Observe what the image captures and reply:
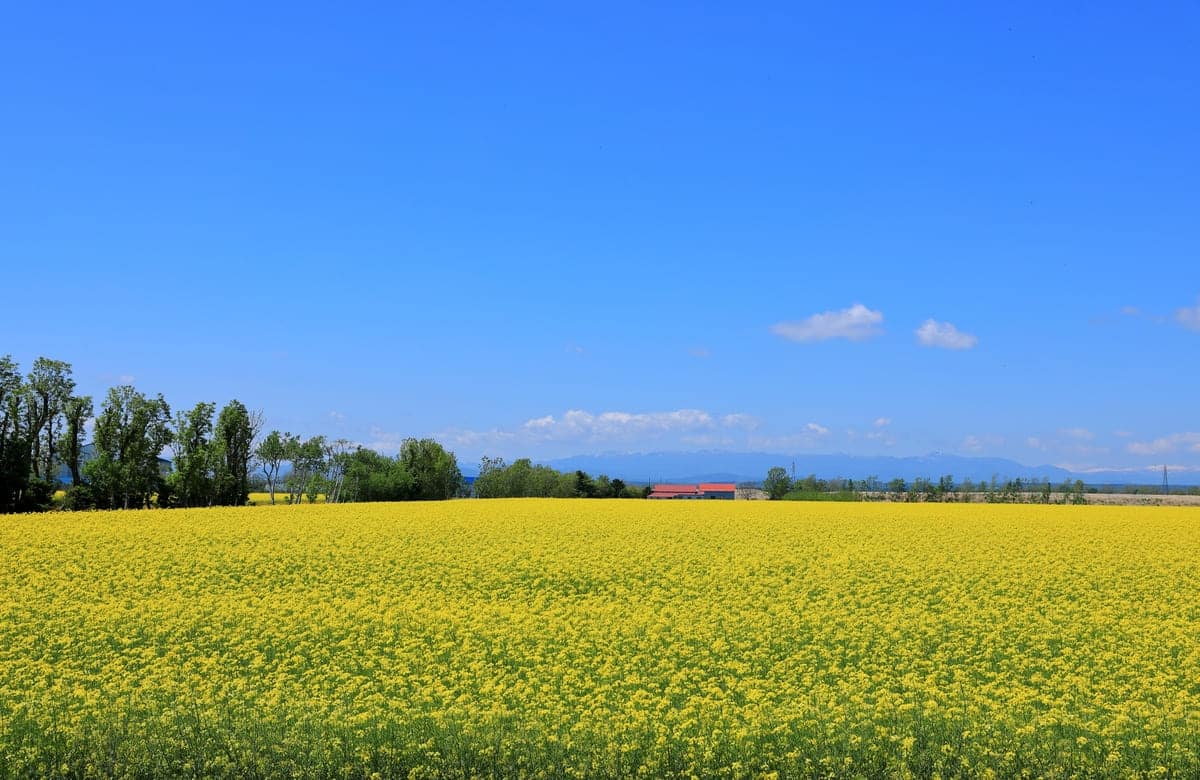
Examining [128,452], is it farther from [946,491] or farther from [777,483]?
[946,491]

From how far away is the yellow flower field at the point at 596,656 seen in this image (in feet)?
43.4

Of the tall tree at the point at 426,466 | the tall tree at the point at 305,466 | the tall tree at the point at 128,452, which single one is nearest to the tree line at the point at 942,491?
the tall tree at the point at 426,466

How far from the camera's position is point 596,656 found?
17.7 meters

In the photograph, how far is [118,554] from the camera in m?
29.4

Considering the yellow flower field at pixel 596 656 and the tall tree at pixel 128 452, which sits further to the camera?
the tall tree at pixel 128 452

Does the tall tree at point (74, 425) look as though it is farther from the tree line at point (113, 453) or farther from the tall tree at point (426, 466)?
the tall tree at point (426, 466)

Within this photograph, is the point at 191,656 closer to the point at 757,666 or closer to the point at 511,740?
the point at 511,740

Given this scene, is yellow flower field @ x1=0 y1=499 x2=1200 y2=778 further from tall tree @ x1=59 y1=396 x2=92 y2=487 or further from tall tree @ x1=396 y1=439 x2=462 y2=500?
tall tree @ x1=396 y1=439 x2=462 y2=500

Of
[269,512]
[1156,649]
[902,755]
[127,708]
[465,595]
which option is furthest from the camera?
[269,512]

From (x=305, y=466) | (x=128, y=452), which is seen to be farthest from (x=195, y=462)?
(x=305, y=466)

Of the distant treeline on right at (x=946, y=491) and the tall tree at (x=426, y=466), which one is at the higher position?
the tall tree at (x=426, y=466)

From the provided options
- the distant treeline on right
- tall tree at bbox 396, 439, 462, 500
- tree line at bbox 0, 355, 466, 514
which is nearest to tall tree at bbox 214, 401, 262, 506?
tree line at bbox 0, 355, 466, 514

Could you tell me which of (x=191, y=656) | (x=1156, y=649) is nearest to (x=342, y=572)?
(x=191, y=656)

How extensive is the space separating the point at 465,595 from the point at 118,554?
13842mm
